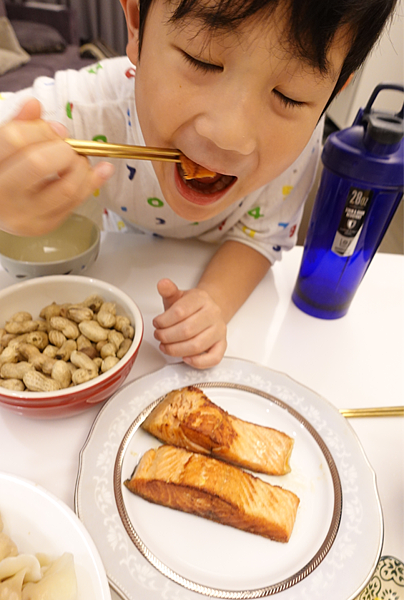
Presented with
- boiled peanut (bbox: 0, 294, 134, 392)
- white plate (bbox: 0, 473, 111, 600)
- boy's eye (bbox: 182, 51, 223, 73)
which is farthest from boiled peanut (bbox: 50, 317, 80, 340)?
boy's eye (bbox: 182, 51, 223, 73)

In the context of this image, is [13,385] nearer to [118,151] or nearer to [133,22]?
[118,151]

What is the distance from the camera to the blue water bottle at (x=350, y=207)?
22.0 inches

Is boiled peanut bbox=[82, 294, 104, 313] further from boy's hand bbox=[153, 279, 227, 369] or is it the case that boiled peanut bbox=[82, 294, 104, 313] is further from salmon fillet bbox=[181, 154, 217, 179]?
salmon fillet bbox=[181, 154, 217, 179]

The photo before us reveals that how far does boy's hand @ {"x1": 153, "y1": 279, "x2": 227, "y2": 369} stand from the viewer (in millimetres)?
588

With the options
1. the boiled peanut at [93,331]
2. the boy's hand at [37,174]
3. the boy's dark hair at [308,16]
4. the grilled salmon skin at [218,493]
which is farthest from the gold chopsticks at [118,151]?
the grilled salmon skin at [218,493]

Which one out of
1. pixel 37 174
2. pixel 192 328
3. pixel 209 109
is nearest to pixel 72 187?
pixel 37 174

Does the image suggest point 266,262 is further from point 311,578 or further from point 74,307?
point 311,578

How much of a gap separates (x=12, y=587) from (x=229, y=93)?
49 cm

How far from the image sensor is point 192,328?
603 millimetres

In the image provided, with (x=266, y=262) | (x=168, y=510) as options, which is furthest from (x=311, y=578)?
(x=266, y=262)

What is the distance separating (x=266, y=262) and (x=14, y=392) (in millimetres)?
537

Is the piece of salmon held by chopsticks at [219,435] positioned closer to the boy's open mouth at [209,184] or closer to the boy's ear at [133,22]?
the boy's open mouth at [209,184]

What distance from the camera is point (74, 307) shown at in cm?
59

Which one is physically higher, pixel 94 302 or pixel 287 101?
pixel 287 101
